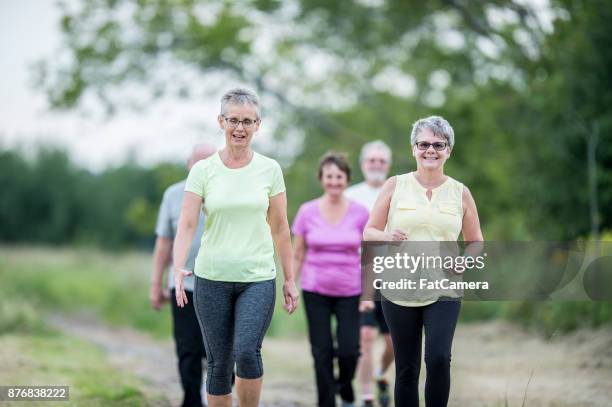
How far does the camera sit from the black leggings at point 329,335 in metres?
6.60

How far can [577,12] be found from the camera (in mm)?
Answer: 14133

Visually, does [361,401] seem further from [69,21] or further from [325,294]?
[69,21]

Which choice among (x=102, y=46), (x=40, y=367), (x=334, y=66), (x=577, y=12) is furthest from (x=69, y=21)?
(x=40, y=367)

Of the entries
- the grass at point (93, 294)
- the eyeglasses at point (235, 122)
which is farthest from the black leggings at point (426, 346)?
the grass at point (93, 294)

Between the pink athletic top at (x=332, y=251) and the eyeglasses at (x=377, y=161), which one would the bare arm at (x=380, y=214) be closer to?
the pink athletic top at (x=332, y=251)

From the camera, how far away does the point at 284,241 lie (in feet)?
16.4

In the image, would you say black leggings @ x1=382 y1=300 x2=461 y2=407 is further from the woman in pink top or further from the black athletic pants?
the black athletic pants

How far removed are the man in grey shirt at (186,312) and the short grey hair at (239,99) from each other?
1.98 meters

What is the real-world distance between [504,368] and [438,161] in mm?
5920

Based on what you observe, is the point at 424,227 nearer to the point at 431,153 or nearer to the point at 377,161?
the point at 431,153

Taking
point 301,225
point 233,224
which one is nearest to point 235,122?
point 233,224

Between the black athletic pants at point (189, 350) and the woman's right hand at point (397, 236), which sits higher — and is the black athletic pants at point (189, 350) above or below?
below

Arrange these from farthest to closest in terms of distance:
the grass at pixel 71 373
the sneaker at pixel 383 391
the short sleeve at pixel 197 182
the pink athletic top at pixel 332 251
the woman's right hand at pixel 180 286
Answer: the sneaker at pixel 383 391, the grass at pixel 71 373, the pink athletic top at pixel 332 251, the short sleeve at pixel 197 182, the woman's right hand at pixel 180 286

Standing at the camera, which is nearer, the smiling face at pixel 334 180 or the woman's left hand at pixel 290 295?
the woman's left hand at pixel 290 295
